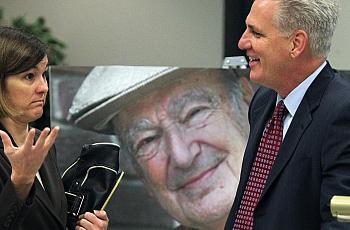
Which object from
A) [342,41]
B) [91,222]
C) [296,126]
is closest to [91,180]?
[91,222]

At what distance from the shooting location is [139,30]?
17.2ft

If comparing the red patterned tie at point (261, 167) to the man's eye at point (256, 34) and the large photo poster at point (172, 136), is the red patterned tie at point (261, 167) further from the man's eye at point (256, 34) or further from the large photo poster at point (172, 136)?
the large photo poster at point (172, 136)

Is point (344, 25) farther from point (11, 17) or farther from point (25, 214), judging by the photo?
point (25, 214)

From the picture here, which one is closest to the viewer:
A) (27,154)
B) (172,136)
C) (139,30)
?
(27,154)

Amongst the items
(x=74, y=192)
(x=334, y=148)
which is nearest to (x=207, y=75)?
(x=74, y=192)

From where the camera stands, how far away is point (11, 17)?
5.40 metres

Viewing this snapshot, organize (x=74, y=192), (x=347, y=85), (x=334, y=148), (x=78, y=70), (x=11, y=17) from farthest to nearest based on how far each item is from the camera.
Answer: (x=11, y=17) → (x=78, y=70) → (x=74, y=192) → (x=347, y=85) → (x=334, y=148)

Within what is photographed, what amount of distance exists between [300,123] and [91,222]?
63 cm

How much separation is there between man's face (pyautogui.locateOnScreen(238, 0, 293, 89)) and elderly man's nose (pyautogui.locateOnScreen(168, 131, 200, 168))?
5.47ft

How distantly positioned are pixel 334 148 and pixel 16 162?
728mm

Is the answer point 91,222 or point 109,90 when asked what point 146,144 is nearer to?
point 109,90

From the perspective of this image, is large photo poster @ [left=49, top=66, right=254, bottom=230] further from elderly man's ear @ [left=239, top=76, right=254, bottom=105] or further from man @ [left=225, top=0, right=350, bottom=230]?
man @ [left=225, top=0, right=350, bottom=230]

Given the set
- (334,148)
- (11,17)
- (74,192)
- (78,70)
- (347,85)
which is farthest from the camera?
(11,17)

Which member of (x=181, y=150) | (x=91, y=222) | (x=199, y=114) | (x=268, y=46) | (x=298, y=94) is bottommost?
(x=181, y=150)
